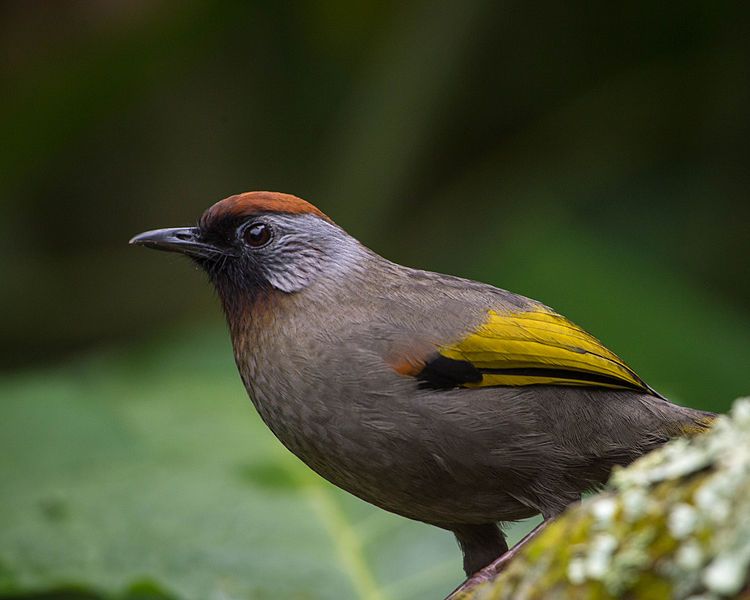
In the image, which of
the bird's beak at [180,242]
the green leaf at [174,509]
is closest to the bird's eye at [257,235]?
the bird's beak at [180,242]

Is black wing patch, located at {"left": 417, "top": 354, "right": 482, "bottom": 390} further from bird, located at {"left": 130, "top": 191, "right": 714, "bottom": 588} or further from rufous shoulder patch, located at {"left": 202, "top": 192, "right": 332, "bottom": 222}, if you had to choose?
rufous shoulder patch, located at {"left": 202, "top": 192, "right": 332, "bottom": 222}

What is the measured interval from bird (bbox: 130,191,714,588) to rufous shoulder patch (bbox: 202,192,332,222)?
0.33 meters

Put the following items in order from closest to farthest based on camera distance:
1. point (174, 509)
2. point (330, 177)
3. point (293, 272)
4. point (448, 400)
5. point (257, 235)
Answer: point (448, 400)
point (293, 272)
point (257, 235)
point (174, 509)
point (330, 177)

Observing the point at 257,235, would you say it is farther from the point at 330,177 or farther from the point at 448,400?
the point at 330,177

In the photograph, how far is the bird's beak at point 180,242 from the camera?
393 centimetres

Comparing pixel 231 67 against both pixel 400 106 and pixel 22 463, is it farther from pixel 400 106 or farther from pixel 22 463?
pixel 22 463

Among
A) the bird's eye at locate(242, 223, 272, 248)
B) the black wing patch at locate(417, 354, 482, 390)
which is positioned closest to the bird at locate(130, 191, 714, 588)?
the black wing patch at locate(417, 354, 482, 390)

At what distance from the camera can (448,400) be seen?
11.1ft

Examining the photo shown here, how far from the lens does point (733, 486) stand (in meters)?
1.80

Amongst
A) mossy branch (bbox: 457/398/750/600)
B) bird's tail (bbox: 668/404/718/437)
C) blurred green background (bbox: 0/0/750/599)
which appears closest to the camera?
mossy branch (bbox: 457/398/750/600)

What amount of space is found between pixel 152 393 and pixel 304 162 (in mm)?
2613

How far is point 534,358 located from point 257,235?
1136mm

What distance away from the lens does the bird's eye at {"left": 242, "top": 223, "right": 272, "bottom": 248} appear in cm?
397

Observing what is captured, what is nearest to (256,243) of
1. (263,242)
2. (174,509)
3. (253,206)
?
(263,242)
